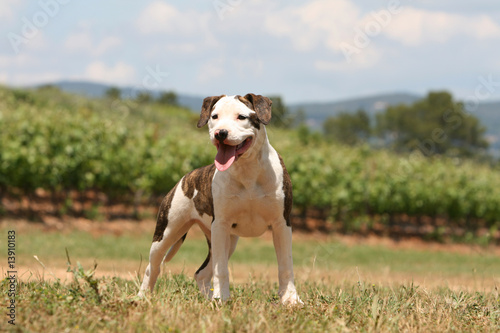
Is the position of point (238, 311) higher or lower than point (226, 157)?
lower

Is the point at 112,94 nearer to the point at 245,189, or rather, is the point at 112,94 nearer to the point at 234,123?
the point at 245,189

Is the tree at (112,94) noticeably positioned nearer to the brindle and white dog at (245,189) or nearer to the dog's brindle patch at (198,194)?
the dog's brindle patch at (198,194)

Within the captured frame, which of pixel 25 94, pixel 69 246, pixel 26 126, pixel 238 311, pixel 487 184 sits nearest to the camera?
pixel 238 311

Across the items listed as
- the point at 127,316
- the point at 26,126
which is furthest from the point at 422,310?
the point at 26,126

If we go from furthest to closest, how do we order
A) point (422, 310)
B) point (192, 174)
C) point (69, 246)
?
point (69, 246) < point (192, 174) < point (422, 310)

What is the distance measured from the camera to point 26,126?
1944 cm

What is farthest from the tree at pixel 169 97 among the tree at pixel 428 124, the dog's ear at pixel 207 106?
the dog's ear at pixel 207 106

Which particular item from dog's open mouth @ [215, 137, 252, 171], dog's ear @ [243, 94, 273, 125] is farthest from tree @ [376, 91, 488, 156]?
dog's open mouth @ [215, 137, 252, 171]

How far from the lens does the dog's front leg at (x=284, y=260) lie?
5230mm

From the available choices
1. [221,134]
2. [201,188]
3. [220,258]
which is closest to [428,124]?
[201,188]

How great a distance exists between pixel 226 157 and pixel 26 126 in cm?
1661

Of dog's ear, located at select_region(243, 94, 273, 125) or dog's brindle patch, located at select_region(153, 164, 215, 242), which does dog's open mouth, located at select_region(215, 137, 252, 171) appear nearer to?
dog's ear, located at select_region(243, 94, 273, 125)

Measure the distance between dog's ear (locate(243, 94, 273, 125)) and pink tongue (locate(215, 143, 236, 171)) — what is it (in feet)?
1.19

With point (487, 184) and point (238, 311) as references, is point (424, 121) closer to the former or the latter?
point (487, 184)
